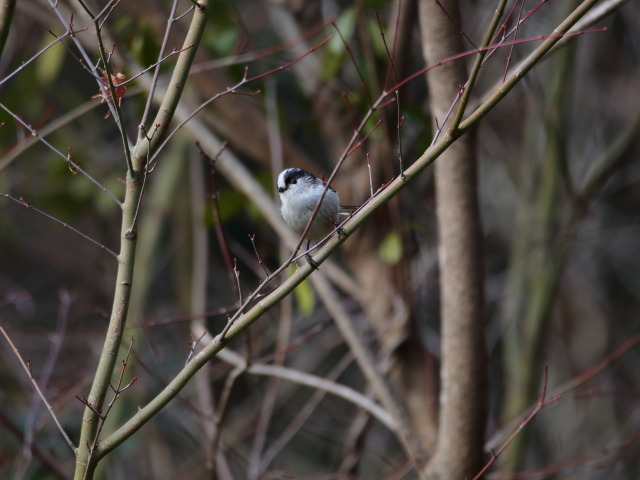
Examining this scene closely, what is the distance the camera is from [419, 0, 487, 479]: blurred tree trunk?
2145mm

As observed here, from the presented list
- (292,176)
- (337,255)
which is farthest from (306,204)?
(337,255)

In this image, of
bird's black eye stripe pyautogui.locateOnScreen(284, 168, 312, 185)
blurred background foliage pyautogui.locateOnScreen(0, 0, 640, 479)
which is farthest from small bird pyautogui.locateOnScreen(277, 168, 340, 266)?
blurred background foliage pyautogui.locateOnScreen(0, 0, 640, 479)

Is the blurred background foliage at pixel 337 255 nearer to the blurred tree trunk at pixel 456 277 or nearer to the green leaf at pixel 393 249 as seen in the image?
the green leaf at pixel 393 249

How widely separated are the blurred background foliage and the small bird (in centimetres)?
36

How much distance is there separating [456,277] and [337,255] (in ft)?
9.04

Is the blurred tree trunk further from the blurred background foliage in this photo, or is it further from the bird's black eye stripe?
the bird's black eye stripe

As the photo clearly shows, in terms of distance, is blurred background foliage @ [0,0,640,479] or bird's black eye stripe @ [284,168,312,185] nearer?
bird's black eye stripe @ [284,168,312,185]

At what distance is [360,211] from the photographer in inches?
65.9

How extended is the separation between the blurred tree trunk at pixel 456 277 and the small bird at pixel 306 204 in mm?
402

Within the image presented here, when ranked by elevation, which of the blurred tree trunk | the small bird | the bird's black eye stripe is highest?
the bird's black eye stripe

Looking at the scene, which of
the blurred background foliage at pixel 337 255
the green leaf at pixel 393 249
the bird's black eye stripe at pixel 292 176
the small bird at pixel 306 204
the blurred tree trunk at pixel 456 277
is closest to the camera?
the blurred tree trunk at pixel 456 277

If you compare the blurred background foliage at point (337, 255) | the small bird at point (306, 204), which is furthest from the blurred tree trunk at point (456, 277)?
the small bird at point (306, 204)

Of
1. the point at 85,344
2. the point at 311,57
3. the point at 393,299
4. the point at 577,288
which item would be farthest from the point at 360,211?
the point at 577,288

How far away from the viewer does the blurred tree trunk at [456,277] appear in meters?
2.14
